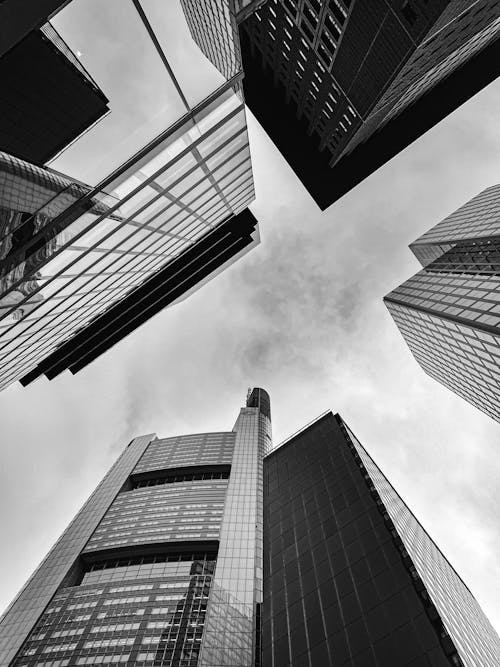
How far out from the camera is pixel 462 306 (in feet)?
148

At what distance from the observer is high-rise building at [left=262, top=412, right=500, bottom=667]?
81.6ft

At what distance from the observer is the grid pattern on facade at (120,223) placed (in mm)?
10156

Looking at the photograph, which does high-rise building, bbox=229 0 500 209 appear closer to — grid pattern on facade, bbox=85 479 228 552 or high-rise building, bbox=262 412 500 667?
high-rise building, bbox=262 412 500 667

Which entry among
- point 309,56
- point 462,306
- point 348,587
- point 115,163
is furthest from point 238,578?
point 309,56

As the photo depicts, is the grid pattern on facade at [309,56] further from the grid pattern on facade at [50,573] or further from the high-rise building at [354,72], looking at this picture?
the grid pattern on facade at [50,573]

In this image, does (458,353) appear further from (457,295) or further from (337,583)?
(337,583)

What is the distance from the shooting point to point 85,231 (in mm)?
11258

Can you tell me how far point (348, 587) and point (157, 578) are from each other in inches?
2638

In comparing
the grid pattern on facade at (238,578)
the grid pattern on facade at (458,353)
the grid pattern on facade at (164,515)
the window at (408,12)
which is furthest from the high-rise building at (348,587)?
the grid pattern on facade at (164,515)

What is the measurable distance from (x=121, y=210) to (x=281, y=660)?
3347 cm

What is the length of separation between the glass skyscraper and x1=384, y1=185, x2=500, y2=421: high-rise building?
2035 cm

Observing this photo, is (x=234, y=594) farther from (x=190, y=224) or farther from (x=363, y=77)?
(x=363, y=77)

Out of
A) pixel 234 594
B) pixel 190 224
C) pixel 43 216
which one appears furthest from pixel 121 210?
pixel 234 594

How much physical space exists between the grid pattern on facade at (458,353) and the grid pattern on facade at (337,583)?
18.9 m
